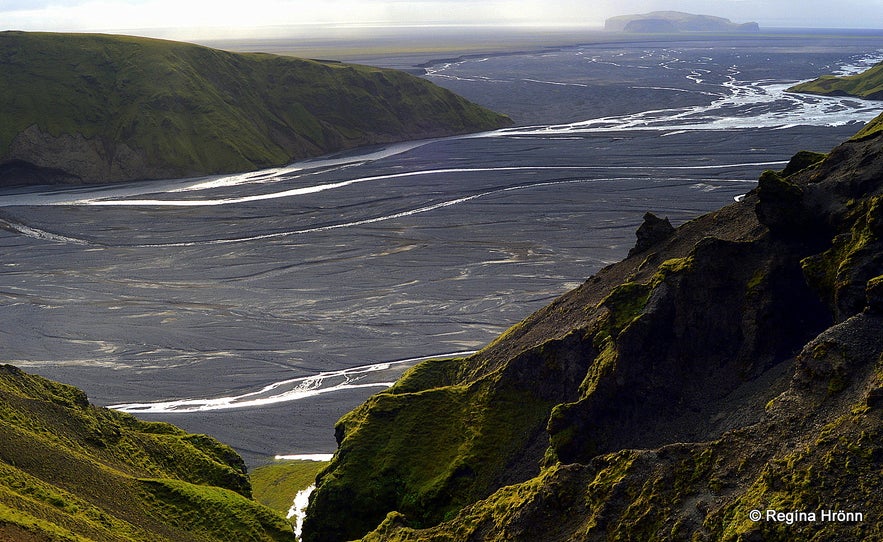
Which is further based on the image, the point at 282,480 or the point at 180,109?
the point at 180,109

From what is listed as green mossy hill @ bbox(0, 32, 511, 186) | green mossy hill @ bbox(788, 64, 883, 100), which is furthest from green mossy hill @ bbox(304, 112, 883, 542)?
green mossy hill @ bbox(788, 64, 883, 100)

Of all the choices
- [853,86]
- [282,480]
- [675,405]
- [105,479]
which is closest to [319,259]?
[282,480]

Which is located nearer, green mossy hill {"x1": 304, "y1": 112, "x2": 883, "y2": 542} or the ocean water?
green mossy hill {"x1": 304, "y1": 112, "x2": 883, "y2": 542}

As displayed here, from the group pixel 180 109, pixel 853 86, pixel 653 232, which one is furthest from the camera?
pixel 853 86

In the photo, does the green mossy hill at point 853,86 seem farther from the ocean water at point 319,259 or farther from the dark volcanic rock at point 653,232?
the dark volcanic rock at point 653,232

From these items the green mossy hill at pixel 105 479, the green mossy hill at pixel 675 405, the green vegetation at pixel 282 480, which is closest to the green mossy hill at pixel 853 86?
the green mossy hill at pixel 675 405

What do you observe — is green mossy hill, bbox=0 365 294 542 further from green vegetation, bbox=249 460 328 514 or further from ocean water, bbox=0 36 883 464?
ocean water, bbox=0 36 883 464

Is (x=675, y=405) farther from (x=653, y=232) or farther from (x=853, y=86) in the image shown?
(x=853, y=86)
